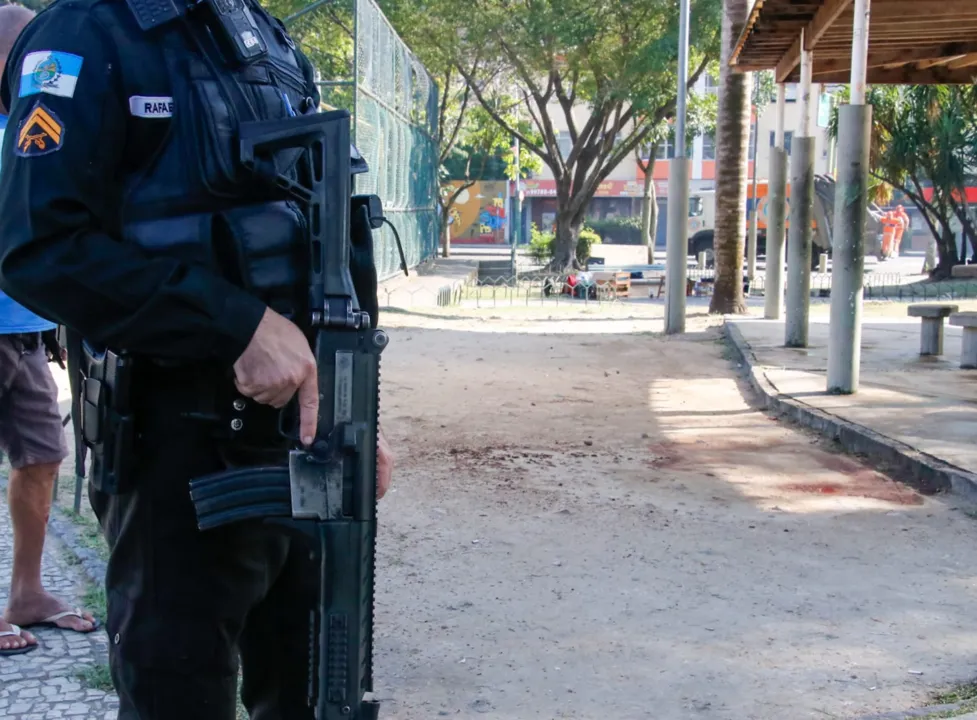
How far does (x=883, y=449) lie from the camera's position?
6.48m

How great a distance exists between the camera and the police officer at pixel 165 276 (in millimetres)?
1749

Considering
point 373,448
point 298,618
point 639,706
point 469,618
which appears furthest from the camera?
point 469,618

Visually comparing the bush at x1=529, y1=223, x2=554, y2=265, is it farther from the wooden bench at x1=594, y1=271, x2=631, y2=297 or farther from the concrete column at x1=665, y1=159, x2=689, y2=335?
the concrete column at x1=665, y1=159, x2=689, y2=335

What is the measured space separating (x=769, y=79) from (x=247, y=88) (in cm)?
3117

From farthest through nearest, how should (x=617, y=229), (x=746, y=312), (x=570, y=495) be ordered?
1. (x=617, y=229)
2. (x=746, y=312)
3. (x=570, y=495)

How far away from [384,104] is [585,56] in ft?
30.3

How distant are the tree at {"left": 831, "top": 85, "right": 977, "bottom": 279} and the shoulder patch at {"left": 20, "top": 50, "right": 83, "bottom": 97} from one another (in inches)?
898

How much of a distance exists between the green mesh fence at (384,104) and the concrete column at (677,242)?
143 inches

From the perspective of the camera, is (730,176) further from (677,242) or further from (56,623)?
(56,623)

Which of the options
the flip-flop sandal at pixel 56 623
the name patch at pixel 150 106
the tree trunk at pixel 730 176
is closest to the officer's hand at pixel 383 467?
the name patch at pixel 150 106

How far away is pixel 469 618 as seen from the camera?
403 centimetres

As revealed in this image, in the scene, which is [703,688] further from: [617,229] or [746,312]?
[617,229]

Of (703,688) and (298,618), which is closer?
(298,618)

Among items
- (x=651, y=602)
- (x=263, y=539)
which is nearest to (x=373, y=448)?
(x=263, y=539)
